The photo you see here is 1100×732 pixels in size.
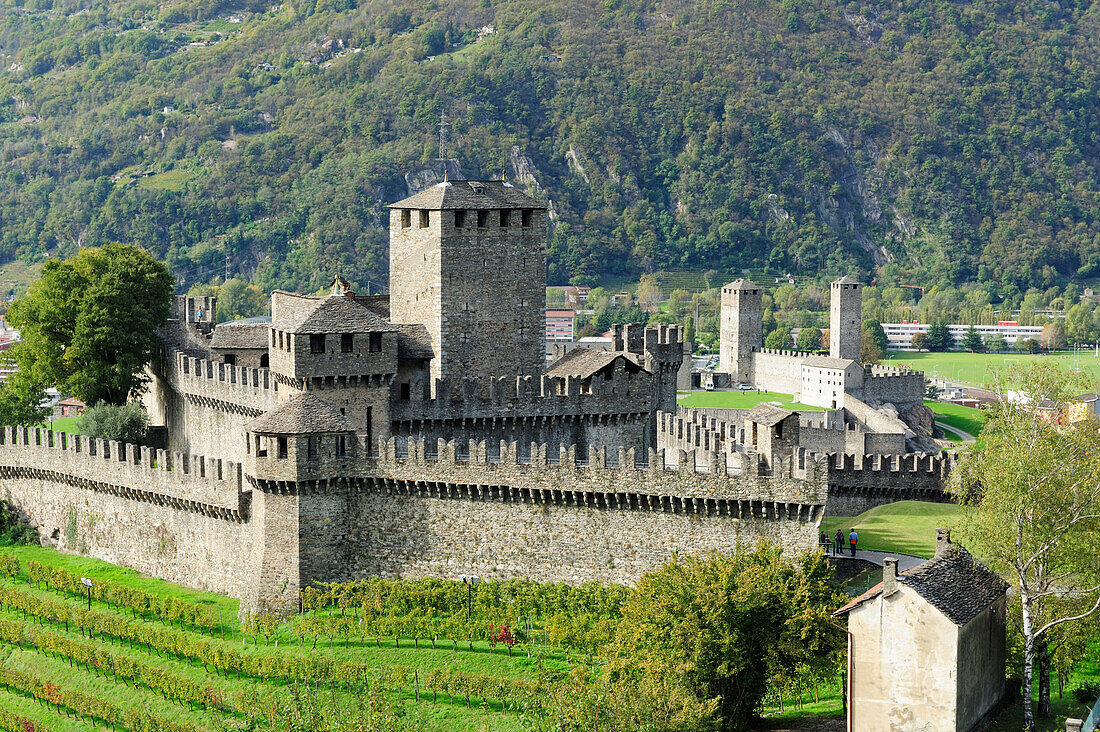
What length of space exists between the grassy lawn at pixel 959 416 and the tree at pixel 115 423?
68359mm

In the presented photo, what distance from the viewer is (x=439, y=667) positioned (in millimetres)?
43531

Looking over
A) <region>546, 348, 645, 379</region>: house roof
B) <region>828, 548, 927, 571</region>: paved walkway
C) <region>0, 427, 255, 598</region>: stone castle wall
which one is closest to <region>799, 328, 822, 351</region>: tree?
<region>546, 348, 645, 379</region>: house roof

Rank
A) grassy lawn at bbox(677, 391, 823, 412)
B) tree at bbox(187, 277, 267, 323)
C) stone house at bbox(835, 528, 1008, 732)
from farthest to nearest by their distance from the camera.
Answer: tree at bbox(187, 277, 267, 323) → grassy lawn at bbox(677, 391, 823, 412) → stone house at bbox(835, 528, 1008, 732)

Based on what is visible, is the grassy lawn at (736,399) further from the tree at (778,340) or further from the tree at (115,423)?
the tree at (115,423)

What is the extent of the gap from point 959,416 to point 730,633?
89.4m

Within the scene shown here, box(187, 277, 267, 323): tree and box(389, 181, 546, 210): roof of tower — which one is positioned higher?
box(389, 181, 546, 210): roof of tower

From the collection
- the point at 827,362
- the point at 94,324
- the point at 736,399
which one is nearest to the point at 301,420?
the point at 94,324

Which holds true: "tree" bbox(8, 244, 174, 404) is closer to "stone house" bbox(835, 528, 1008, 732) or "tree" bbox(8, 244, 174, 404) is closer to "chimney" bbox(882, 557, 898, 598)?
"stone house" bbox(835, 528, 1008, 732)

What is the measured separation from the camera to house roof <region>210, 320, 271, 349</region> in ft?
204

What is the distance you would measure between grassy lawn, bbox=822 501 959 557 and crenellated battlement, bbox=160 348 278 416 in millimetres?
17480

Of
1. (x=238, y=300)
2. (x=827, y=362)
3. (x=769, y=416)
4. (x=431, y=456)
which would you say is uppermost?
(x=769, y=416)

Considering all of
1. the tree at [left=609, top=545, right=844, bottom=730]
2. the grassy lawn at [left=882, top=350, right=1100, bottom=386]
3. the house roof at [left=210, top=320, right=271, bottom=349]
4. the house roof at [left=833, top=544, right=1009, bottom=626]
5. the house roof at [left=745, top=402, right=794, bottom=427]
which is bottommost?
the grassy lawn at [left=882, top=350, right=1100, bottom=386]

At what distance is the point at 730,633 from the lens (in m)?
39.2

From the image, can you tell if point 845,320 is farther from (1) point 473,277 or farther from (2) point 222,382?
(2) point 222,382
